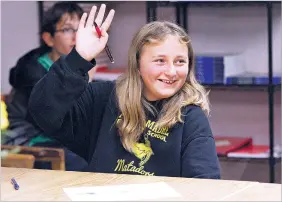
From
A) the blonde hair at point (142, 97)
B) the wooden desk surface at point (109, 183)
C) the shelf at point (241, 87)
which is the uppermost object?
the blonde hair at point (142, 97)

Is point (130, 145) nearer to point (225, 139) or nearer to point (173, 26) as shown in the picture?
point (173, 26)

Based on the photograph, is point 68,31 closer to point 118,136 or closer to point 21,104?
point 21,104

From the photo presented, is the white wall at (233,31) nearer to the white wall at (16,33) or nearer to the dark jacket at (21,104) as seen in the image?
A: the white wall at (16,33)

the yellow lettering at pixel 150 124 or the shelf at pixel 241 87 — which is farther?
the shelf at pixel 241 87

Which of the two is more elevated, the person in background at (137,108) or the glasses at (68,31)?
the glasses at (68,31)

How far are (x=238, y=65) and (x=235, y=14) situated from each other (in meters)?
0.38

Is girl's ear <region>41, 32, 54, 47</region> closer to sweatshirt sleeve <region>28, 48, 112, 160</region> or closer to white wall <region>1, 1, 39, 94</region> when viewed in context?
white wall <region>1, 1, 39, 94</region>

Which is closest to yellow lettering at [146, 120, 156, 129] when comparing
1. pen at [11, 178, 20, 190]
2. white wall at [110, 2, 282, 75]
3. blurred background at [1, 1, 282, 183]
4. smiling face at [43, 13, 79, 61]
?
pen at [11, 178, 20, 190]

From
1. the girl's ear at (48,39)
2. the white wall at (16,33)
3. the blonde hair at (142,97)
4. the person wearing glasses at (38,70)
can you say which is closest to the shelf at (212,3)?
the person wearing glasses at (38,70)

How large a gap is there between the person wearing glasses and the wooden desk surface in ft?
5.72

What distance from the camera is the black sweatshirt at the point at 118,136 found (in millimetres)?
2377

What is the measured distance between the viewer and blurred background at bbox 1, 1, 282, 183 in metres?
4.45

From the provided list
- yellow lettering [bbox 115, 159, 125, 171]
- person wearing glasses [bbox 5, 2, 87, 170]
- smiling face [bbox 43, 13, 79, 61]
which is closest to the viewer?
yellow lettering [bbox 115, 159, 125, 171]

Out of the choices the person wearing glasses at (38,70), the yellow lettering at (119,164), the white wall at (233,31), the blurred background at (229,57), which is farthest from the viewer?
the white wall at (233,31)
